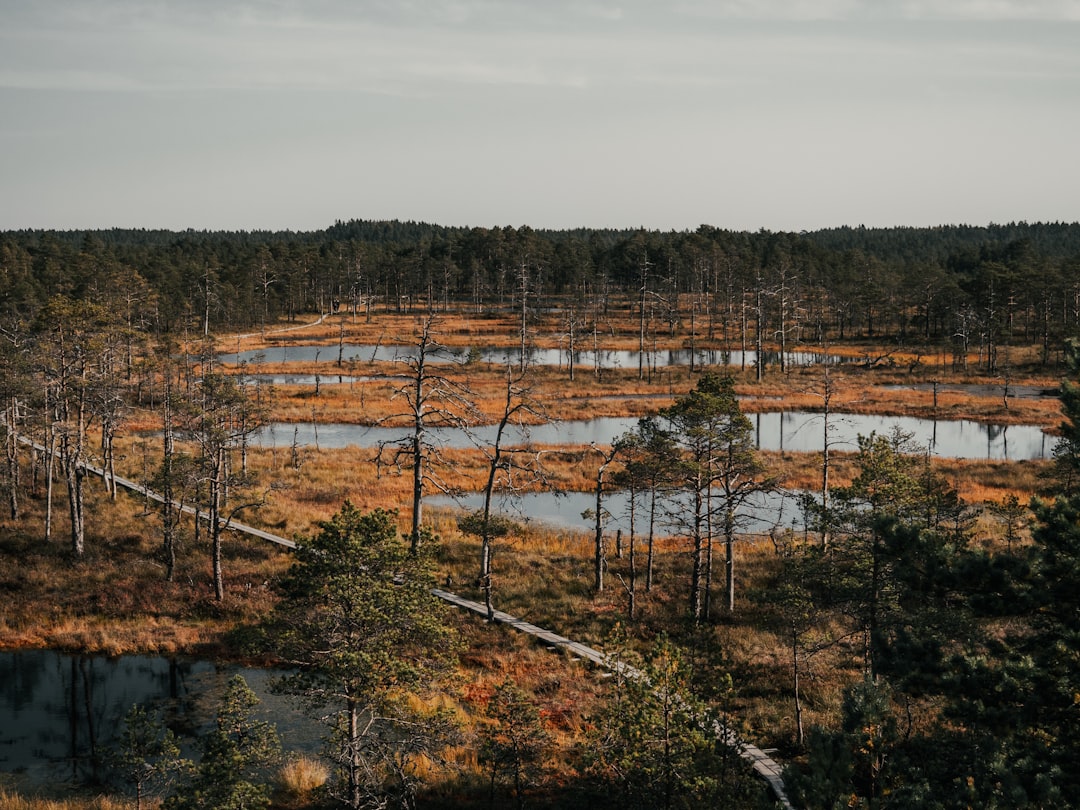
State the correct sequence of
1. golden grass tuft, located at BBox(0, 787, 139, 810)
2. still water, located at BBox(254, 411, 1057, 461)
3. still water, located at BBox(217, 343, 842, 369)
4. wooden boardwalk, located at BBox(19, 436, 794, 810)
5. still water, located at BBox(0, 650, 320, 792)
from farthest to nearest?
still water, located at BBox(217, 343, 842, 369) < still water, located at BBox(254, 411, 1057, 461) < still water, located at BBox(0, 650, 320, 792) < golden grass tuft, located at BBox(0, 787, 139, 810) < wooden boardwalk, located at BBox(19, 436, 794, 810)

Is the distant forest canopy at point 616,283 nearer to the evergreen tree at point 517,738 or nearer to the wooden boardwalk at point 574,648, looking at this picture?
the wooden boardwalk at point 574,648

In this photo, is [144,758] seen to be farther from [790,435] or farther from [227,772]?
[790,435]

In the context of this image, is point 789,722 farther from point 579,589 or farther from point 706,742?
point 579,589

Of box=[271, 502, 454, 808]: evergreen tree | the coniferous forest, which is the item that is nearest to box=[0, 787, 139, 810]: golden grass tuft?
the coniferous forest

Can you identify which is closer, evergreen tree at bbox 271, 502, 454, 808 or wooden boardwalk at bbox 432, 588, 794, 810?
evergreen tree at bbox 271, 502, 454, 808

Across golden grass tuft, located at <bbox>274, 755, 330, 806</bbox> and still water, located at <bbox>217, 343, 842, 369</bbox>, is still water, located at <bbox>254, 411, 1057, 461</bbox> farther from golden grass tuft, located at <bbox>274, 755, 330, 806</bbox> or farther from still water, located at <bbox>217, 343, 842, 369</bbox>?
golden grass tuft, located at <bbox>274, 755, 330, 806</bbox>

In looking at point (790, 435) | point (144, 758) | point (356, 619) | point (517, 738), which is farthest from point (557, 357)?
point (356, 619)

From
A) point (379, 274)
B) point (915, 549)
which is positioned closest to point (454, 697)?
point (915, 549)
